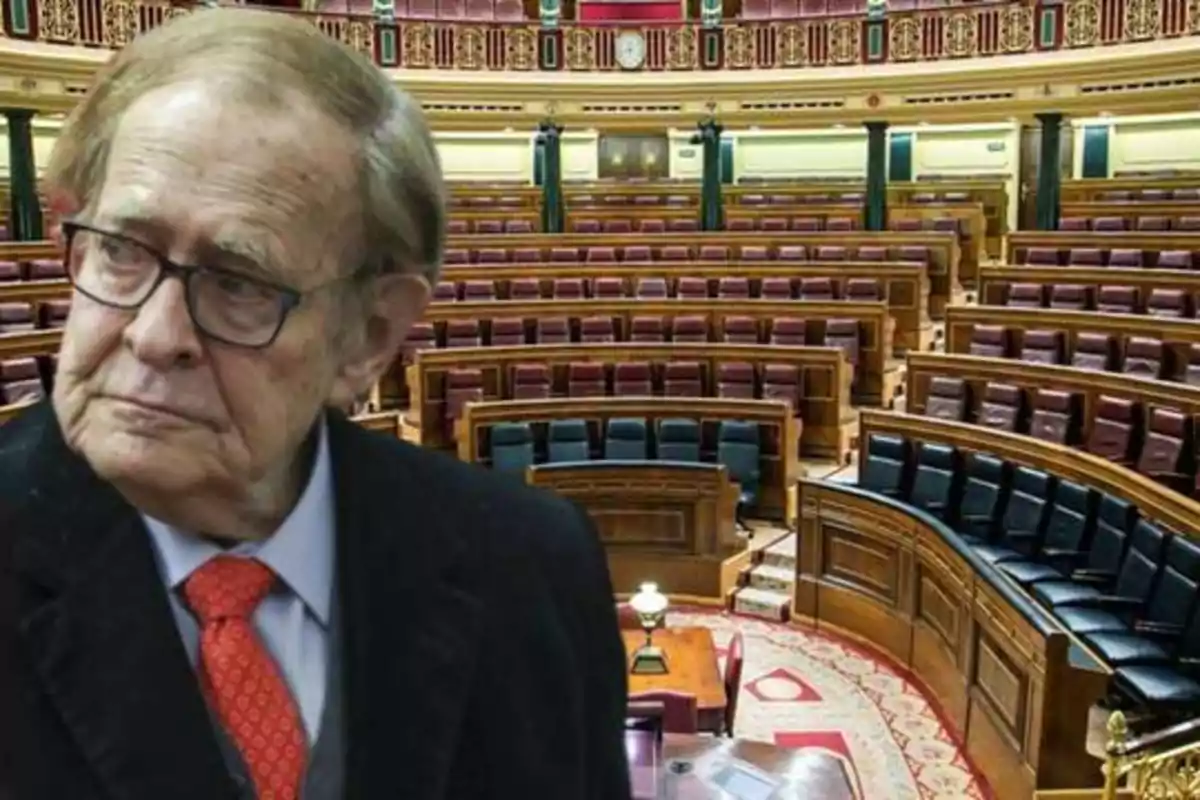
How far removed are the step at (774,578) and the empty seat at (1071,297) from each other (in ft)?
10.4

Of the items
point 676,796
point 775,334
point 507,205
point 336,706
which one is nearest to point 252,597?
point 336,706

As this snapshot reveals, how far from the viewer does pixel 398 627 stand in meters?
0.82

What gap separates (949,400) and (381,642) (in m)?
6.95

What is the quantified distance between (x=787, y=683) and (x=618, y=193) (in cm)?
1033

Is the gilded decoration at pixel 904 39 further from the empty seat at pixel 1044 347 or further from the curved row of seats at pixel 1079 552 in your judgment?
the curved row of seats at pixel 1079 552

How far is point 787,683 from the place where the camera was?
586cm

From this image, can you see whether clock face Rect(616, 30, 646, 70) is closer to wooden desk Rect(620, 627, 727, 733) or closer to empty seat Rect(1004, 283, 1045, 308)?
empty seat Rect(1004, 283, 1045, 308)

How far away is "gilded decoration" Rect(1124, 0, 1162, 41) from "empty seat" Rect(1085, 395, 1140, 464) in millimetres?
5256

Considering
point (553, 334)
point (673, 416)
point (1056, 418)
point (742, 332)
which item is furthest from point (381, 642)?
point (553, 334)

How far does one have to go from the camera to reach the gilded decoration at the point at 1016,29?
37.5 feet

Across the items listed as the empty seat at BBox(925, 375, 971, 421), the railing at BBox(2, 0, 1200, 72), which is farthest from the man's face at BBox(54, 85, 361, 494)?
the railing at BBox(2, 0, 1200, 72)

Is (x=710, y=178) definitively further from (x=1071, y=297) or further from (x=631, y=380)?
(x=631, y=380)

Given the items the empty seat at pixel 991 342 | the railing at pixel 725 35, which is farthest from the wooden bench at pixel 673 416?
the railing at pixel 725 35

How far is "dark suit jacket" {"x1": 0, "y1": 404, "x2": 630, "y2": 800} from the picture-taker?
28.4 inches
